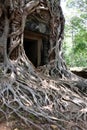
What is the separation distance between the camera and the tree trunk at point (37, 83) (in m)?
3.77

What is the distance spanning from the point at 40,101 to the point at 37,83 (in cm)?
65

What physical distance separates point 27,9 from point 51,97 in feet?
7.13

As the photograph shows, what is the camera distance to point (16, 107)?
Answer: 383cm

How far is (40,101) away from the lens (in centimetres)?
421

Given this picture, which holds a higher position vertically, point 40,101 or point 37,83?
point 37,83

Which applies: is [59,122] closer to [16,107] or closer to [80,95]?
[16,107]

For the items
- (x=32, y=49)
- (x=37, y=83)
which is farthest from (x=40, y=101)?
(x=32, y=49)

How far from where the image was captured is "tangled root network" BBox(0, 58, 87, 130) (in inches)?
145

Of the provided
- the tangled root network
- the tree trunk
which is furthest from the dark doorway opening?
the tangled root network

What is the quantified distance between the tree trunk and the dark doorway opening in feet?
2.11

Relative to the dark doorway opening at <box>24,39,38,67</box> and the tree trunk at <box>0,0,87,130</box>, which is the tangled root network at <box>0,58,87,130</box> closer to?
the tree trunk at <box>0,0,87,130</box>

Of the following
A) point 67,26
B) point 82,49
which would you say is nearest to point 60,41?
point 82,49

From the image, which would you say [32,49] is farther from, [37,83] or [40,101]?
[40,101]

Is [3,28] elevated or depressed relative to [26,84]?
elevated
